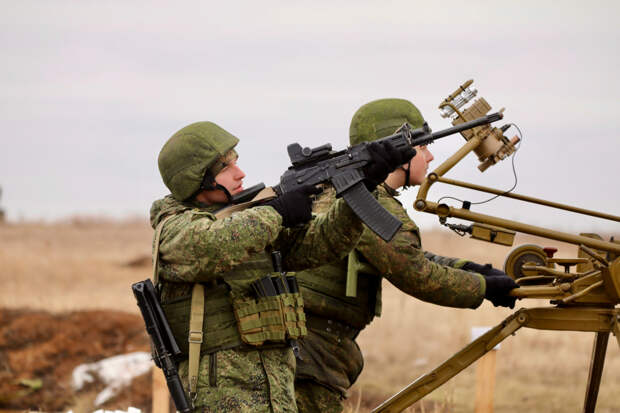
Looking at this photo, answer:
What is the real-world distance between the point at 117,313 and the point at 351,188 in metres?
10.7

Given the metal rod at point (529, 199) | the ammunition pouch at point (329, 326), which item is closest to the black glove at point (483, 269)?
the metal rod at point (529, 199)

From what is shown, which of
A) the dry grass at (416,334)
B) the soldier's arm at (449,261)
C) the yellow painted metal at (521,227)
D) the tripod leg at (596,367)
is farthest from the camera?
the dry grass at (416,334)

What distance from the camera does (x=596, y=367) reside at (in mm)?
5922

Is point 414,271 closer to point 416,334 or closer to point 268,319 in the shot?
point 268,319

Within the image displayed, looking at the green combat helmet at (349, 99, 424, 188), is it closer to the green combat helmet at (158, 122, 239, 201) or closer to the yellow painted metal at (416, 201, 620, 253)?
the yellow painted metal at (416, 201, 620, 253)

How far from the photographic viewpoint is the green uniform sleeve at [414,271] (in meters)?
5.33

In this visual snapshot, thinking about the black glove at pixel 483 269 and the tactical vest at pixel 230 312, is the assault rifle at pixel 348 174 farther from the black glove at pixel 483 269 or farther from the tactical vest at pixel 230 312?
the black glove at pixel 483 269

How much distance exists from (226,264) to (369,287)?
148cm

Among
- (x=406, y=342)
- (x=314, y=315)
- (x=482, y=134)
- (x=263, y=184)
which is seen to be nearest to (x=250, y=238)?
(x=263, y=184)

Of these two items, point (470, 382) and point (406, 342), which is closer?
point (470, 382)

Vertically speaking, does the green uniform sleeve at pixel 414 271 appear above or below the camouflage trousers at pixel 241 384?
above

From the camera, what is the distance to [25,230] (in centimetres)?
2375

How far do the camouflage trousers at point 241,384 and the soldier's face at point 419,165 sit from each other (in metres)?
1.64

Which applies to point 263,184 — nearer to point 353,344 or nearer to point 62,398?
point 353,344
